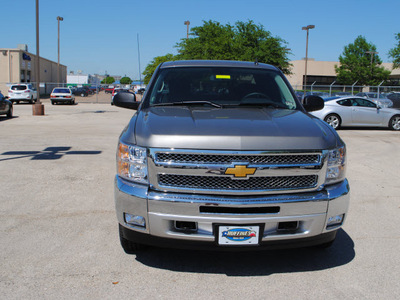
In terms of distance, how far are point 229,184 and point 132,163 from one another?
0.80m

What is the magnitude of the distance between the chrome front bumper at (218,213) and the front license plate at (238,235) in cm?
5

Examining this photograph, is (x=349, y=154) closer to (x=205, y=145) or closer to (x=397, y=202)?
(x=397, y=202)

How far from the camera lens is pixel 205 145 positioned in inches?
125

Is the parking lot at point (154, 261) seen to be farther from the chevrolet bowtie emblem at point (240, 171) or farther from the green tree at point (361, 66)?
the green tree at point (361, 66)

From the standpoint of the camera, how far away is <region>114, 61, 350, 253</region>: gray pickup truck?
3162 mm

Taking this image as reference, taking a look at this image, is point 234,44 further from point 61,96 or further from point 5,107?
point 5,107

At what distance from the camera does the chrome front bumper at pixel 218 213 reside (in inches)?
124

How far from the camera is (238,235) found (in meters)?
3.20

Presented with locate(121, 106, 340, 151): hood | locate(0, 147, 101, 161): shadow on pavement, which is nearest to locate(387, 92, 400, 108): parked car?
locate(0, 147, 101, 161): shadow on pavement

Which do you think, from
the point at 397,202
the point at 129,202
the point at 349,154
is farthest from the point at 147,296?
the point at 349,154

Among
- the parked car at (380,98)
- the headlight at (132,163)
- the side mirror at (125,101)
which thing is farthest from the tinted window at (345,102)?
the headlight at (132,163)

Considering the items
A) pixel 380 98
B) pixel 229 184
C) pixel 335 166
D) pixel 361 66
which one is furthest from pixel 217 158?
pixel 361 66

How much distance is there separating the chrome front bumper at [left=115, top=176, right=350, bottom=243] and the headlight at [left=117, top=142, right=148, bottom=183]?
2.9 inches

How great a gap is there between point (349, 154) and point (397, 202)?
440 cm
